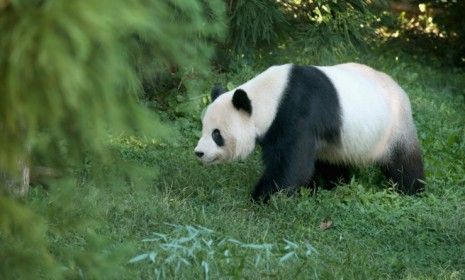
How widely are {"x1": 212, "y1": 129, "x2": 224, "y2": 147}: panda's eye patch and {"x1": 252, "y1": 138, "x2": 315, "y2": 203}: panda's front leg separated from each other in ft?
1.13

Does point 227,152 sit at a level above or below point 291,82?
below

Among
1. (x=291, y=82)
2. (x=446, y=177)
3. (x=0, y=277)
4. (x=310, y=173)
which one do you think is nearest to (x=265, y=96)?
(x=291, y=82)

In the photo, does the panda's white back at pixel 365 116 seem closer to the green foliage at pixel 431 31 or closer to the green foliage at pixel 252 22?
the green foliage at pixel 252 22

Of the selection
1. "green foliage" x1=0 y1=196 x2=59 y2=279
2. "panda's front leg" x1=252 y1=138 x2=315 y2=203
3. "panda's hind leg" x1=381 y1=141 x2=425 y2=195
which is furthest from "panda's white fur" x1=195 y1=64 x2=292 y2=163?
"green foliage" x1=0 y1=196 x2=59 y2=279

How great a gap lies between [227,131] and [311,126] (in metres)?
0.62

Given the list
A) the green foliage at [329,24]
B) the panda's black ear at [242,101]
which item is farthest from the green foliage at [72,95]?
the green foliage at [329,24]

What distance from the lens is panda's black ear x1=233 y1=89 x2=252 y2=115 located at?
6492 millimetres

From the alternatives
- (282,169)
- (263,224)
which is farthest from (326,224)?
(282,169)

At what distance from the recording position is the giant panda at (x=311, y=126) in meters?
6.59

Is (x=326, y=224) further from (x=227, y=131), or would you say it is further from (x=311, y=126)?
(x=227, y=131)

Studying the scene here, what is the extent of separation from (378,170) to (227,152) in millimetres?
1485

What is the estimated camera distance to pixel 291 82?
670 centimetres

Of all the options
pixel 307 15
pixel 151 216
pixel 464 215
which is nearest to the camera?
pixel 151 216

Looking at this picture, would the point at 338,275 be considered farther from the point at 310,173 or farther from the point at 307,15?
the point at 307,15
